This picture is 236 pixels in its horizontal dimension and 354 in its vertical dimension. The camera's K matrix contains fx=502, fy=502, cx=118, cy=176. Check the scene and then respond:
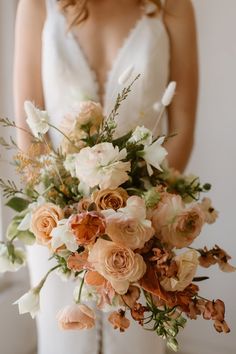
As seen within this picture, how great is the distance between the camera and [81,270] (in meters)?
0.74

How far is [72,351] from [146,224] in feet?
1.74

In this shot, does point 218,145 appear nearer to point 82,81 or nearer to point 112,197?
point 82,81

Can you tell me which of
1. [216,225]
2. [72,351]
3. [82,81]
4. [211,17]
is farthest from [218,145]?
[72,351]

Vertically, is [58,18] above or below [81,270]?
above

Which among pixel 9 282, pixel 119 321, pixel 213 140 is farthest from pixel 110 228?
pixel 9 282

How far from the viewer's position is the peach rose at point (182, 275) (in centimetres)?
71

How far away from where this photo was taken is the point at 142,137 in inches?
31.1

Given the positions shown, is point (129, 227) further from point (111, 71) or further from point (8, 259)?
point (111, 71)

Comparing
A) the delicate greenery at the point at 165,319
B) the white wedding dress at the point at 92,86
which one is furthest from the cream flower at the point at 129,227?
the white wedding dress at the point at 92,86

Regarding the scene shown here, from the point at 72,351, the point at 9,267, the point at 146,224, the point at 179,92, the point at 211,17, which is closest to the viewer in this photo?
the point at 146,224

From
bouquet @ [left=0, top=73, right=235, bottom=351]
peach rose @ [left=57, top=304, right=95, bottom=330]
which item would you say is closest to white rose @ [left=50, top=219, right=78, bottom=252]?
bouquet @ [left=0, top=73, right=235, bottom=351]

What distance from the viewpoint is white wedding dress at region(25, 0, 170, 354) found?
3.56ft

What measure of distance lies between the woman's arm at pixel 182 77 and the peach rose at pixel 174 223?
0.46 metres

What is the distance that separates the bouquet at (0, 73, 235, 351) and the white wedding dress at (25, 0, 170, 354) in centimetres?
28
